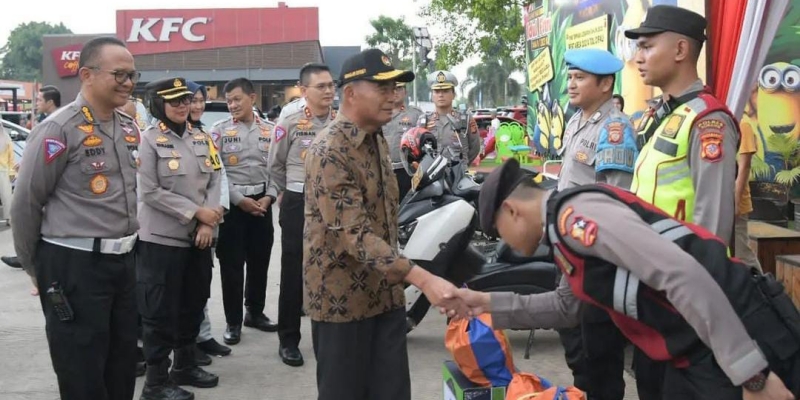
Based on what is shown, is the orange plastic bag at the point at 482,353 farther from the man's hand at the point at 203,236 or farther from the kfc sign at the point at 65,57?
the kfc sign at the point at 65,57

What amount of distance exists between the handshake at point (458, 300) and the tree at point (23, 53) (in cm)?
10193

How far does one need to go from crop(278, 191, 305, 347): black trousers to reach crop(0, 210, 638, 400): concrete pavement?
0.31 meters

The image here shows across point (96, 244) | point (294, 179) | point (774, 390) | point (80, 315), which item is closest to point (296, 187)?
point (294, 179)

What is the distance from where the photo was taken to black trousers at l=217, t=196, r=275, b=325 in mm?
5844

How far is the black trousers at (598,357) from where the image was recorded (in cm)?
347

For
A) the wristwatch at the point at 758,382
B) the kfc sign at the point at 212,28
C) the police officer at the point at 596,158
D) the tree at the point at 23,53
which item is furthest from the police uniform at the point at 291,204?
the tree at the point at 23,53

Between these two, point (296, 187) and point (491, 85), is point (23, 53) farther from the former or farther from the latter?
point (296, 187)

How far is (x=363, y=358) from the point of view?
10.6ft

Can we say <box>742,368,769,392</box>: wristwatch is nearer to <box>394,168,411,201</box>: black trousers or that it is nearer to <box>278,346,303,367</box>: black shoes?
<box>278,346,303,367</box>: black shoes

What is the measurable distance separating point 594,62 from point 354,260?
1.78 metres

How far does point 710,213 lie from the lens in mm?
2812

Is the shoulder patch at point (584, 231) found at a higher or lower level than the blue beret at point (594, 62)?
lower

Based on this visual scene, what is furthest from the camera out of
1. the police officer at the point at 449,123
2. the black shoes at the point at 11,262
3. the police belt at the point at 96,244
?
the black shoes at the point at 11,262

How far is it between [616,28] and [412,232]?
7.38 meters
